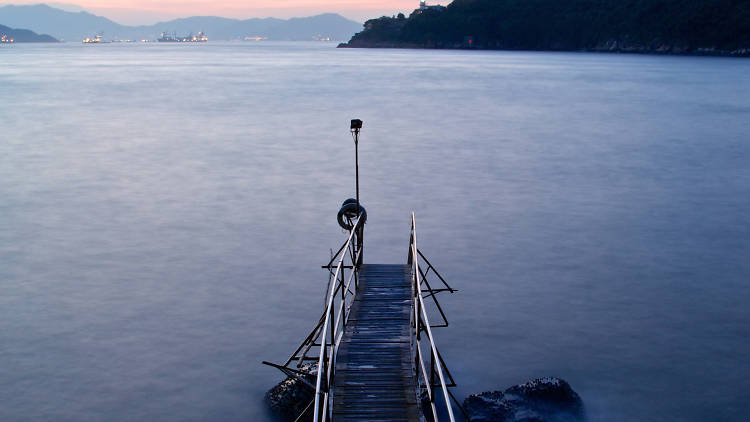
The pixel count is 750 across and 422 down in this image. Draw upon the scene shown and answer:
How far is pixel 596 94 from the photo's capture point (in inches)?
2808

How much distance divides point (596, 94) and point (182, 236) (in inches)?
2293

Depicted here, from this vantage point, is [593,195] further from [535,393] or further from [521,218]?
[535,393]

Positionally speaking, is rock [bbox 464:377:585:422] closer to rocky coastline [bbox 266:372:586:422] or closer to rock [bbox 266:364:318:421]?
rocky coastline [bbox 266:372:586:422]

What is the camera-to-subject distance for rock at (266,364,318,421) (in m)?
11.6

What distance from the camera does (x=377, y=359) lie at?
10023 mm

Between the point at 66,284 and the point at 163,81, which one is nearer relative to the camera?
the point at 66,284

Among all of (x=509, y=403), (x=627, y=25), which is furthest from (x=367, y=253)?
(x=627, y=25)

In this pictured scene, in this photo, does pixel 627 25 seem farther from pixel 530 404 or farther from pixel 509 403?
pixel 509 403

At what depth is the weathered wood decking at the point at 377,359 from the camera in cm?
875

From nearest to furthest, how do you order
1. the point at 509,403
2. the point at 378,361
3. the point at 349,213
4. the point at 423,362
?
the point at 378,361 → the point at 509,403 → the point at 423,362 → the point at 349,213

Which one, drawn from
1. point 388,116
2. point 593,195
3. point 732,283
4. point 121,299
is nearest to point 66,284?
point 121,299

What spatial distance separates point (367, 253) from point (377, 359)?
10.9 m

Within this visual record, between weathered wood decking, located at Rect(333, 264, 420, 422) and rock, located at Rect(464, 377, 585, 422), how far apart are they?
1748mm

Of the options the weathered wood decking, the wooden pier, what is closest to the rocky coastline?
the wooden pier
